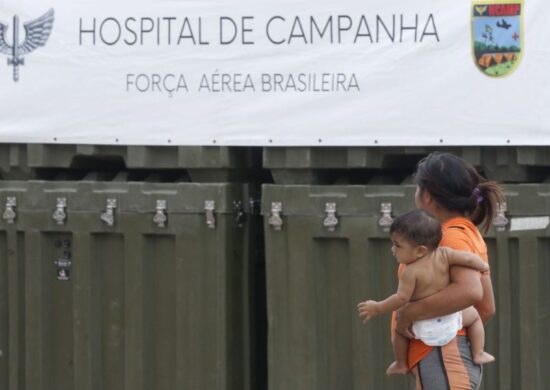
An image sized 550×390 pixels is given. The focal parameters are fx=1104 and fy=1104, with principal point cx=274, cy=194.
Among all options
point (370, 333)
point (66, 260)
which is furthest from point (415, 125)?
point (66, 260)

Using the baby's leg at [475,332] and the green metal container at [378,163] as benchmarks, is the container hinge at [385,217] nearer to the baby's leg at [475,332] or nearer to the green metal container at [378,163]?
the green metal container at [378,163]

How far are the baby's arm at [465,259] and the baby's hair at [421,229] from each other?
62 mm

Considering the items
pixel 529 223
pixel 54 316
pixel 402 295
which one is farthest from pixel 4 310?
pixel 402 295

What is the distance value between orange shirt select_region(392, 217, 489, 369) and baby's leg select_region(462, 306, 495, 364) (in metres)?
0.03

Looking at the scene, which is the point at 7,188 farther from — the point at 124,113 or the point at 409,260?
the point at 409,260

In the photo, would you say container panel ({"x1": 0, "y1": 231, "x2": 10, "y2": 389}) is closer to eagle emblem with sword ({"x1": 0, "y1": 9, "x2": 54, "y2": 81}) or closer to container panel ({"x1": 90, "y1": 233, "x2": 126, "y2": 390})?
container panel ({"x1": 90, "y1": 233, "x2": 126, "y2": 390})

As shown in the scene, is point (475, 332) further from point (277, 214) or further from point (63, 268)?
point (63, 268)

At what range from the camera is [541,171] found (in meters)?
5.54

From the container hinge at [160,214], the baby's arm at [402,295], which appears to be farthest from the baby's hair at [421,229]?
the container hinge at [160,214]

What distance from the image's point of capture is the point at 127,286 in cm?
595

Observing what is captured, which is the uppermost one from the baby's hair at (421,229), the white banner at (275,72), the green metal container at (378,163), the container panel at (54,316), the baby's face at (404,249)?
the white banner at (275,72)

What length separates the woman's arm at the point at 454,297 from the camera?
3.70 m

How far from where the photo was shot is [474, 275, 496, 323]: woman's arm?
12.7ft

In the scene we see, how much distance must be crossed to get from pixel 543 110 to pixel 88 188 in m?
2.44
